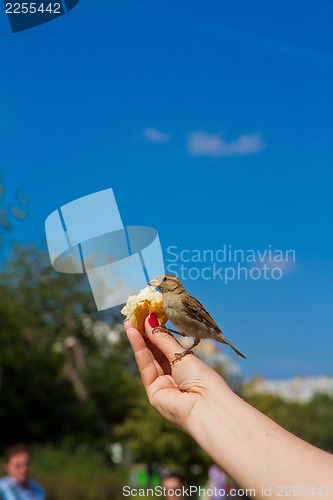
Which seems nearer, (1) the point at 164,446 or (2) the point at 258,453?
(2) the point at 258,453

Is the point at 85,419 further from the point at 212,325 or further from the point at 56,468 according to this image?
the point at 212,325

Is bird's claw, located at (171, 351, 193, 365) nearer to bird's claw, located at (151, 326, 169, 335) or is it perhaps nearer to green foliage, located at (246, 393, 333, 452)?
bird's claw, located at (151, 326, 169, 335)

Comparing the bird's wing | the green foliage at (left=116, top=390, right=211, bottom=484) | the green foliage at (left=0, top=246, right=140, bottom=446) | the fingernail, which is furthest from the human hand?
the green foliage at (left=0, top=246, right=140, bottom=446)

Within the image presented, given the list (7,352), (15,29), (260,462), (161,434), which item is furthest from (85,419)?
(260,462)

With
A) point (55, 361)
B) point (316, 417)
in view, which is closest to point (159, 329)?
point (55, 361)

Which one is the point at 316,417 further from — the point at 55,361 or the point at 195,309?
the point at 195,309

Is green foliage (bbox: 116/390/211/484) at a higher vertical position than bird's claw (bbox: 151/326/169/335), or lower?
higher

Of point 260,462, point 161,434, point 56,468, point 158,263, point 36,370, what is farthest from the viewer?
point 36,370

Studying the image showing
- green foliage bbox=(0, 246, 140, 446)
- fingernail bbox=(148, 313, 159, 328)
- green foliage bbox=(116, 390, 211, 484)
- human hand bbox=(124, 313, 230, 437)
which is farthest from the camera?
green foliage bbox=(0, 246, 140, 446)
